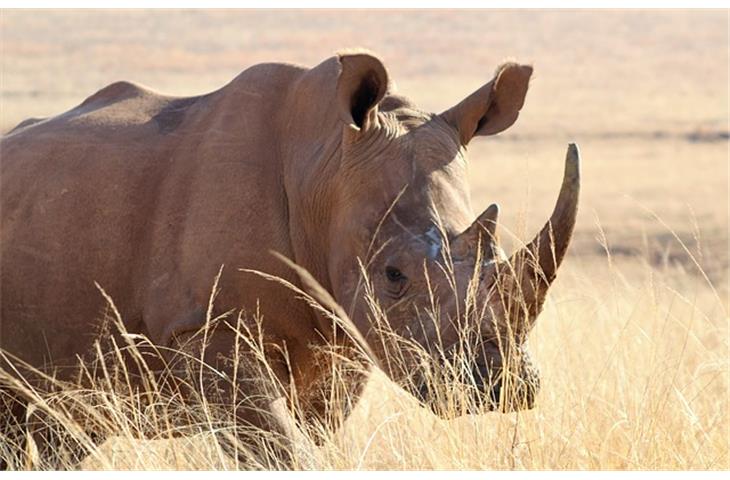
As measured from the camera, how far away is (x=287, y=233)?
6.71 metres

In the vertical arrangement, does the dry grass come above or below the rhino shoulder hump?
below

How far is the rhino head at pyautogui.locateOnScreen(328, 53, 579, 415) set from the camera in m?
5.89

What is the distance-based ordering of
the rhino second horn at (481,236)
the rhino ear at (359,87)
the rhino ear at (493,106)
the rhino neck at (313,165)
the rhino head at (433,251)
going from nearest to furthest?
1. the rhino head at (433,251)
2. the rhino second horn at (481,236)
3. the rhino ear at (359,87)
4. the rhino neck at (313,165)
5. the rhino ear at (493,106)

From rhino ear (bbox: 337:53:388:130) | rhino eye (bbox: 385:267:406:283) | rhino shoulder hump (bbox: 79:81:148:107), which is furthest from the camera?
rhino shoulder hump (bbox: 79:81:148:107)

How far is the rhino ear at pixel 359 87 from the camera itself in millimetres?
6469

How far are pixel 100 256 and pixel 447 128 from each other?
4.94 ft

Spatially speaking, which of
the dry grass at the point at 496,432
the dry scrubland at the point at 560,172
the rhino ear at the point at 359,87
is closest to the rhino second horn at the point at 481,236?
the dry scrubland at the point at 560,172

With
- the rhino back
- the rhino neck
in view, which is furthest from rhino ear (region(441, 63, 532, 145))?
the rhino back

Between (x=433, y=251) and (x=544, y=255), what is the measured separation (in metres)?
0.40

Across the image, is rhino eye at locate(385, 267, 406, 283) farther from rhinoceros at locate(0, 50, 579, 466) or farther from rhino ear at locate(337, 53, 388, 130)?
rhino ear at locate(337, 53, 388, 130)

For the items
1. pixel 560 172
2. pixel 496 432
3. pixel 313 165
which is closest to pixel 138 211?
pixel 313 165

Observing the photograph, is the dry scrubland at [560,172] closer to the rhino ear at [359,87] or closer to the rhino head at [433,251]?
the rhino head at [433,251]

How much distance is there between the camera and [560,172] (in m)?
28.7

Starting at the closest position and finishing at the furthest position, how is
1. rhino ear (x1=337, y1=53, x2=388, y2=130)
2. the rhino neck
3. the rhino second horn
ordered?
1. the rhino second horn
2. rhino ear (x1=337, y1=53, x2=388, y2=130)
3. the rhino neck
